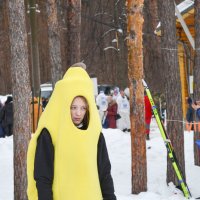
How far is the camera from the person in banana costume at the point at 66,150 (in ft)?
10.8

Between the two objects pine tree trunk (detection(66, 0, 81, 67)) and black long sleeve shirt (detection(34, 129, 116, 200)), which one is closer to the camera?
black long sleeve shirt (detection(34, 129, 116, 200))

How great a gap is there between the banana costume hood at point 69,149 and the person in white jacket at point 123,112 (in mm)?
14713

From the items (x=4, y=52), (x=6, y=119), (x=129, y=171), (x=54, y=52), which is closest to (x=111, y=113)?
(x=6, y=119)

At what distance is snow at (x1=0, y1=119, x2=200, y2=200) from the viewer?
8398 mm

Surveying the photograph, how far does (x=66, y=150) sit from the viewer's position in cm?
331

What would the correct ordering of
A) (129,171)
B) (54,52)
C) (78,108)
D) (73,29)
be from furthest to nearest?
(54,52) → (73,29) → (129,171) → (78,108)

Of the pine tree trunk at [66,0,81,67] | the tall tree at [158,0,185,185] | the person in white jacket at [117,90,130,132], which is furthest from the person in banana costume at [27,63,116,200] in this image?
the person in white jacket at [117,90,130,132]

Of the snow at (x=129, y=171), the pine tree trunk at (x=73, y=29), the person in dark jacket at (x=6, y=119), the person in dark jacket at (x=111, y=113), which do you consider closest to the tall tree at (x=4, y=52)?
the person in dark jacket at (x=111, y=113)

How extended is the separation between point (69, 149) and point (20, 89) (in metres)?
4.53

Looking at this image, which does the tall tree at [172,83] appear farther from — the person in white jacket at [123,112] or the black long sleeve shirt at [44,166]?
the person in white jacket at [123,112]

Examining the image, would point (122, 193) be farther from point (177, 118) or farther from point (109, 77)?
point (109, 77)

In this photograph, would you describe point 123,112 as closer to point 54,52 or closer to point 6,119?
point 6,119

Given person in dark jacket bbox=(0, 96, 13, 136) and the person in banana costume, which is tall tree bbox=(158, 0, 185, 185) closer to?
the person in banana costume

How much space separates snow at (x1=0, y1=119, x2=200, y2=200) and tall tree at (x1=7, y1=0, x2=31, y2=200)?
1413 millimetres
